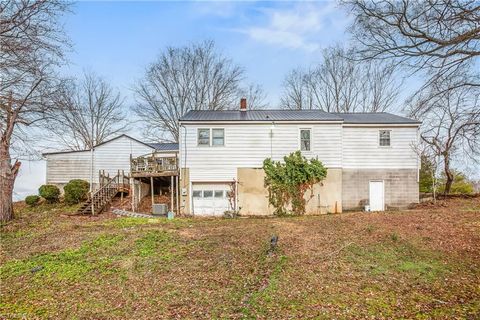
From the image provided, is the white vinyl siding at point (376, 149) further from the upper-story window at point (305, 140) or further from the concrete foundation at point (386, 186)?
the upper-story window at point (305, 140)

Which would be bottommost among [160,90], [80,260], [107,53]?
[80,260]

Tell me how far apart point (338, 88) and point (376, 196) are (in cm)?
1689

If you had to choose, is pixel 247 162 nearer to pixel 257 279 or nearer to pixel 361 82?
pixel 257 279

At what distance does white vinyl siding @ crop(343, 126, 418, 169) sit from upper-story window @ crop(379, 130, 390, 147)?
17cm

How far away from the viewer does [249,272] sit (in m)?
7.34

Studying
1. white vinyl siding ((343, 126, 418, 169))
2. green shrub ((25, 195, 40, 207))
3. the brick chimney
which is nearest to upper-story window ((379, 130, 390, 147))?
white vinyl siding ((343, 126, 418, 169))

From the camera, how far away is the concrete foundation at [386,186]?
1766 centimetres

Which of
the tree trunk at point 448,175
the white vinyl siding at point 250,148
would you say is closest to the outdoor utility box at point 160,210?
the white vinyl siding at point 250,148

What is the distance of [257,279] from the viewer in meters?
6.86

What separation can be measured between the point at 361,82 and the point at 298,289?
94.1 ft

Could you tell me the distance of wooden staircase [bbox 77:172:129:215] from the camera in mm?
17578

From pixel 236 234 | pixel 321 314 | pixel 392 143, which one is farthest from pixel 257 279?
pixel 392 143

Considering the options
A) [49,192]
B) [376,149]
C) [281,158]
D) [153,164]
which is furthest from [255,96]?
[49,192]

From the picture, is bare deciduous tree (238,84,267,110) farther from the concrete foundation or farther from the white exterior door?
the white exterior door
